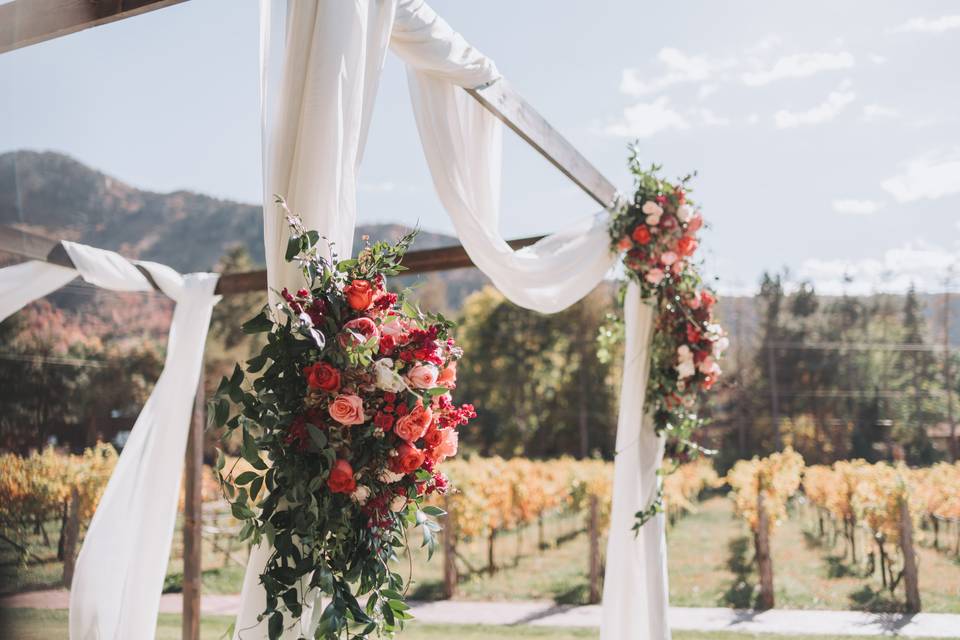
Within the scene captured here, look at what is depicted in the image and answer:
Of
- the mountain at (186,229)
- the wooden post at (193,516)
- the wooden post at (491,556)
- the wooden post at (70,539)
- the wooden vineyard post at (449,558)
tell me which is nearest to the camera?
the wooden post at (70,539)

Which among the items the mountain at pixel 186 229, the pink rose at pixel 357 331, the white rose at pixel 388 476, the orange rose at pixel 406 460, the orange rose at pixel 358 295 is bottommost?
the white rose at pixel 388 476

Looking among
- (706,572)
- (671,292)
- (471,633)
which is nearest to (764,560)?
(706,572)

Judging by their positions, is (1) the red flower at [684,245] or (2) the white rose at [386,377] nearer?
(2) the white rose at [386,377]

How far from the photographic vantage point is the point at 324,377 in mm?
1465

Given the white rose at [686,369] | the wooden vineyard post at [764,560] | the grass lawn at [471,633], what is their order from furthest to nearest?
the wooden vineyard post at [764,560]
the grass lawn at [471,633]
the white rose at [686,369]

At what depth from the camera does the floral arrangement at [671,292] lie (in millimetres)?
3449

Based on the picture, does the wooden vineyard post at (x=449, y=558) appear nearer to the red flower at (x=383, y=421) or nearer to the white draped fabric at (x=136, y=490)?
the white draped fabric at (x=136, y=490)

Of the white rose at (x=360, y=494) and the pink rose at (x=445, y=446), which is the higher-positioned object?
the pink rose at (x=445, y=446)

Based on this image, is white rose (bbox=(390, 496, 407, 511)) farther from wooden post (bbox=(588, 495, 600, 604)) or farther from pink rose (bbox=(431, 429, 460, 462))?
wooden post (bbox=(588, 495, 600, 604))

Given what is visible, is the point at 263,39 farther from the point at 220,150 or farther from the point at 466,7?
the point at 220,150

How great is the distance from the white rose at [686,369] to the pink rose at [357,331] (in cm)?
219

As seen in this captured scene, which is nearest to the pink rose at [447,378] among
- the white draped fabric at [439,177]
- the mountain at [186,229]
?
the white draped fabric at [439,177]

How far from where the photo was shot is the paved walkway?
607 centimetres

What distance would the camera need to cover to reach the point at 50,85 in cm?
207
